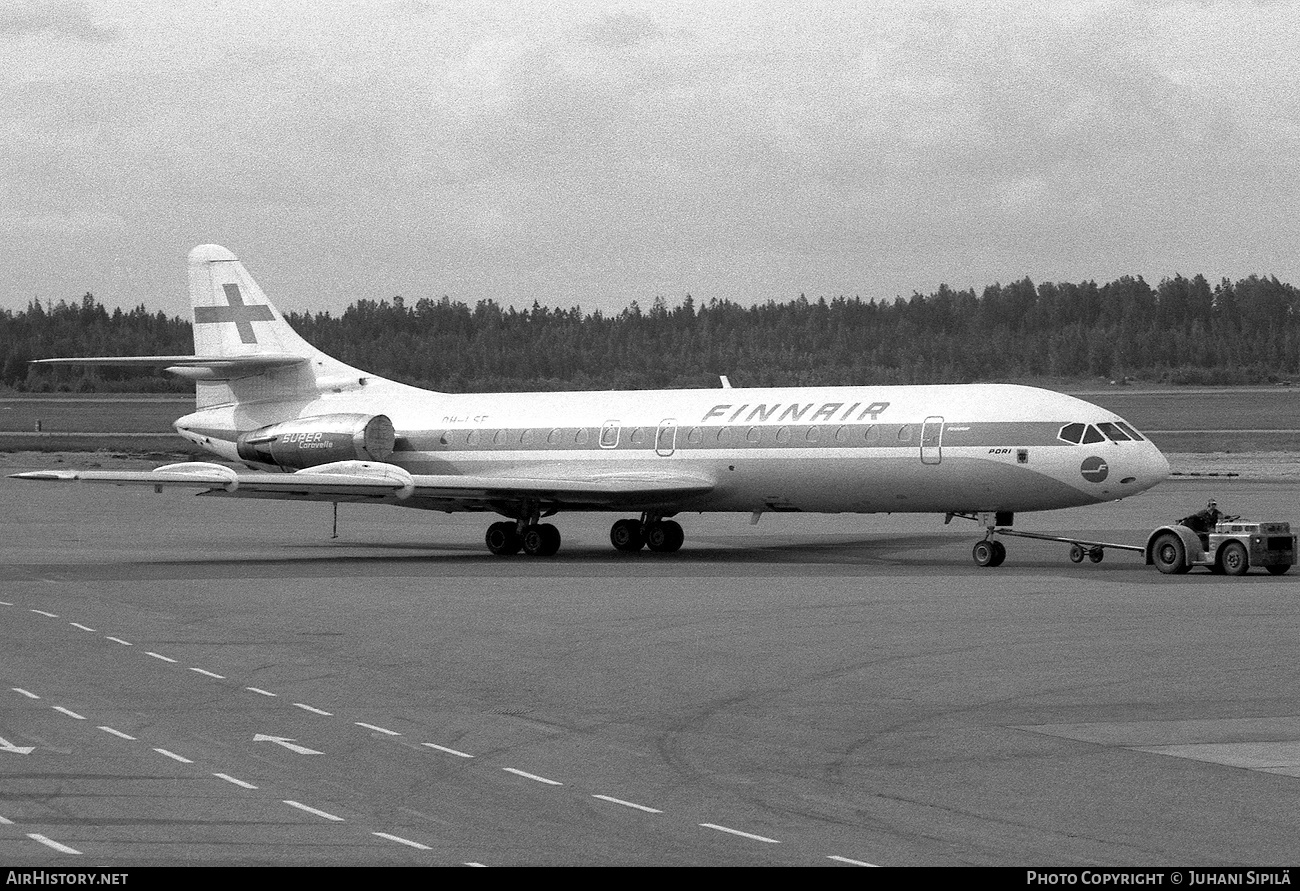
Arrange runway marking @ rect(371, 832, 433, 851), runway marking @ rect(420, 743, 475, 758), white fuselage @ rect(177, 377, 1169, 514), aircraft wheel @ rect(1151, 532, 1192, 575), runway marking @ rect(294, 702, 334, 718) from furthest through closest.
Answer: white fuselage @ rect(177, 377, 1169, 514) → aircraft wheel @ rect(1151, 532, 1192, 575) → runway marking @ rect(294, 702, 334, 718) → runway marking @ rect(420, 743, 475, 758) → runway marking @ rect(371, 832, 433, 851)

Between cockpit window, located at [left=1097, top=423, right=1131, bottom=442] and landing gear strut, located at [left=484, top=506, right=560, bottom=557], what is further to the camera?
landing gear strut, located at [left=484, top=506, right=560, bottom=557]

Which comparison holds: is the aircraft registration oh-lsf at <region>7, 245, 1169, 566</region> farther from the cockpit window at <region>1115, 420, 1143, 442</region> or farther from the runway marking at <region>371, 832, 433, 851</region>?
the runway marking at <region>371, 832, 433, 851</region>

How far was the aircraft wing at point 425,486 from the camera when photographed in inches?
1367

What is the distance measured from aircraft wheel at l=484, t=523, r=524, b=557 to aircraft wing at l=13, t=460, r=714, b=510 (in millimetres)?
613

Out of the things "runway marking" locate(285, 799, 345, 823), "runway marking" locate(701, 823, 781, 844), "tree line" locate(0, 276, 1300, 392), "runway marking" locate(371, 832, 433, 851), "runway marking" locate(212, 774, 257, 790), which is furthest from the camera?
"tree line" locate(0, 276, 1300, 392)

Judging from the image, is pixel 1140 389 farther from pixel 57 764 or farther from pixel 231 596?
pixel 57 764

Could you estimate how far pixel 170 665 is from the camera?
790 inches

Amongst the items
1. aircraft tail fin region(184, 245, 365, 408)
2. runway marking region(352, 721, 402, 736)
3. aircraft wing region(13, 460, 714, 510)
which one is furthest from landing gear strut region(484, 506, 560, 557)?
runway marking region(352, 721, 402, 736)


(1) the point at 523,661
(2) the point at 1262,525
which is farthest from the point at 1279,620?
(1) the point at 523,661

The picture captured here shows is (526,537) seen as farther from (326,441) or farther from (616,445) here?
(326,441)

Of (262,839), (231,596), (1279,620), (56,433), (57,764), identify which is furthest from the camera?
(56,433)

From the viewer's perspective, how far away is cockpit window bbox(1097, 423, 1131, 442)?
33.3 m

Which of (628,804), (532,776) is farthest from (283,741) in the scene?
(628,804)

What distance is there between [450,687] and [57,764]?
5.19m
